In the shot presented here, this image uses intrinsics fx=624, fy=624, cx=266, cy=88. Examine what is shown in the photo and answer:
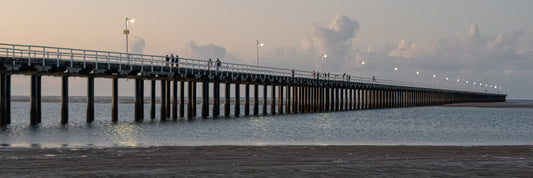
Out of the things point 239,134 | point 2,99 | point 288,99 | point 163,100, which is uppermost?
point 2,99

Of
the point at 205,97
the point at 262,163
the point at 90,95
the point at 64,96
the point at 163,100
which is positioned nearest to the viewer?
the point at 262,163

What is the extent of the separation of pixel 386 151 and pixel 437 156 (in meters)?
2.28

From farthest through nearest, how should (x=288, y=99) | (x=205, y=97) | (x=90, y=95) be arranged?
(x=288, y=99), (x=205, y=97), (x=90, y=95)

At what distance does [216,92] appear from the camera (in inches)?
2124

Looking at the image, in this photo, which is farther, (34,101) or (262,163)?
(34,101)

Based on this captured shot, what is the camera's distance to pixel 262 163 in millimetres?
16219

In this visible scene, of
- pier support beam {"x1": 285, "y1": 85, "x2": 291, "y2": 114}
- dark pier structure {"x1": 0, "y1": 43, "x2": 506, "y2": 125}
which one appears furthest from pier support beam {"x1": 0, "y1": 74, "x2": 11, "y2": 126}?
pier support beam {"x1": 285, "y1": 85, "x2": 291, "y2": 114}

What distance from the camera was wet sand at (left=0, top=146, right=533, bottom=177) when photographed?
14.1 metres

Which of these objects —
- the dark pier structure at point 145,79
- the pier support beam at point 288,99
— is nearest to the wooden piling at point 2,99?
the dark pier structure at point 145,79

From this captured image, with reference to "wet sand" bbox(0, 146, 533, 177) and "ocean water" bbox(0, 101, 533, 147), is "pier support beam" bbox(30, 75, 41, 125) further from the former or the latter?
"wet sand" bbox(0, 146, 533, 177)

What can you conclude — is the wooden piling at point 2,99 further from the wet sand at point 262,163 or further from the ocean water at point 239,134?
the wet sand at point 262,163

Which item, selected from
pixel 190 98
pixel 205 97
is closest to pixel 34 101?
pixel 190 98

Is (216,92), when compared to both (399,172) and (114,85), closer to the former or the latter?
(114,85)

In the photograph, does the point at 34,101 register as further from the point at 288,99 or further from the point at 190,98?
the point at 288,99
